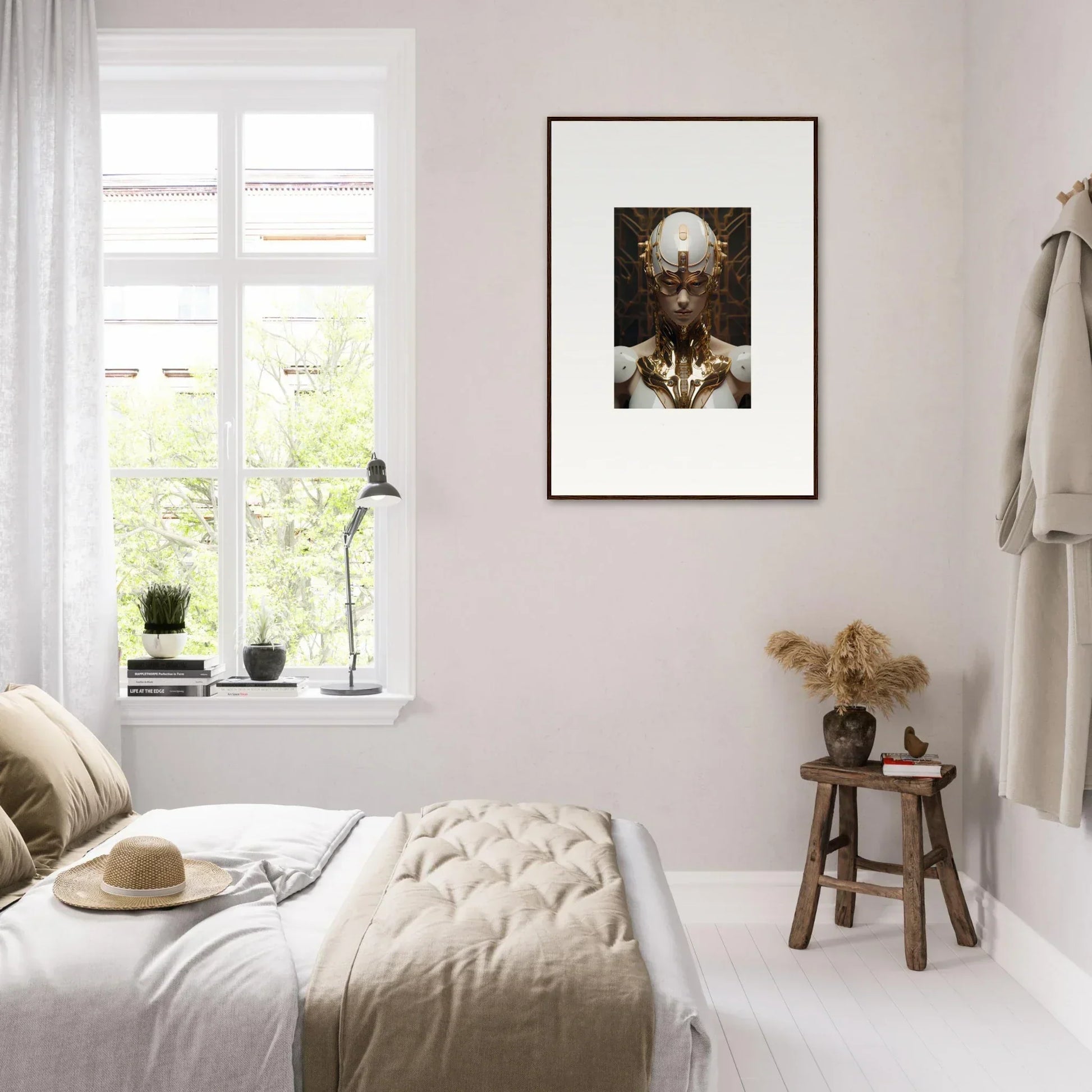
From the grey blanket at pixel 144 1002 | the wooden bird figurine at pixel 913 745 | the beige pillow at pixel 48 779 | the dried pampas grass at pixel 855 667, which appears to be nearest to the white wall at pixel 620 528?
the dried pampas grass at pixel 855 667

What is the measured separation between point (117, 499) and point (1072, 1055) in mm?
3019

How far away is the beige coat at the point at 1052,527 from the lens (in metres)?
2.14

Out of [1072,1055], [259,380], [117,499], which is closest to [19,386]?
[117,499]

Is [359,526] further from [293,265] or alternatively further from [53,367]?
[53,367]

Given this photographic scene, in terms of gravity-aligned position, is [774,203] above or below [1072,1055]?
above

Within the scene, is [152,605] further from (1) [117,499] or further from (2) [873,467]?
(2) [873,467]

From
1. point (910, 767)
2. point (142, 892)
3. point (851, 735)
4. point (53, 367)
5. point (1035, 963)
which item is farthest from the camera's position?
point (53, 367)

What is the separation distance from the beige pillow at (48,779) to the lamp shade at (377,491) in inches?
38.9

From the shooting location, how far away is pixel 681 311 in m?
3.10

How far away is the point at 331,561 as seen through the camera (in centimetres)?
325

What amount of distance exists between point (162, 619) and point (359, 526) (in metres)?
0.65

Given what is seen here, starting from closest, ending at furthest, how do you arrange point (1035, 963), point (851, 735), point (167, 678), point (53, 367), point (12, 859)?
point (12, 859) < point (1035, 963) < point (851, 735) < point (53, 367) < point (167, 678)

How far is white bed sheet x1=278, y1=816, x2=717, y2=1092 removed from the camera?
56.5 inches

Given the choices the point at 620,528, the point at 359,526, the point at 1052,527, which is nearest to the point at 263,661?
the point at 359,526
